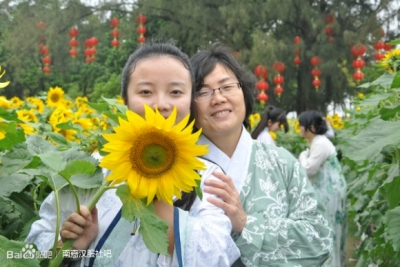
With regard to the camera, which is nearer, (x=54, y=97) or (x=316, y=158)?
(x=54, y=97)

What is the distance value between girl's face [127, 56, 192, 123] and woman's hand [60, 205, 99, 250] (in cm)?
30

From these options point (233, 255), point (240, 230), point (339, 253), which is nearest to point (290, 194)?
point (240, 230)

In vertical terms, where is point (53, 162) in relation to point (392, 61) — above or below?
below

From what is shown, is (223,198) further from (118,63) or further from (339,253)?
(118,63)

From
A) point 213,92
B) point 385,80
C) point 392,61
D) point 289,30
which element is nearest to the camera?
point 213,92

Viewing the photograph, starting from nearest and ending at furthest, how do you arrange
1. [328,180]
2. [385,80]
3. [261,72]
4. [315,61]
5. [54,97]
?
1. [385,80]
2. [54,97]
3. [328,180]
4. [261,72]
5. [315,61]

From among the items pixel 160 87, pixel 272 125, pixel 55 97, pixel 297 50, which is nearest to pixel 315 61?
pixel 297 50

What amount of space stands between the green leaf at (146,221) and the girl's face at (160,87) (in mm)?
344

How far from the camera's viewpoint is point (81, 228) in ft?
4.17

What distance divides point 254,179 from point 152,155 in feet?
3.01

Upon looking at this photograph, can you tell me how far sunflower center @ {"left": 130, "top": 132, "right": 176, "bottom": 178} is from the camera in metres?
1.16

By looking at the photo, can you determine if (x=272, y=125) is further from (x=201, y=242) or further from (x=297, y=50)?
(x=297, y=50)

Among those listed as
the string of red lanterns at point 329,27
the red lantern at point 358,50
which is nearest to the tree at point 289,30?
the string of red lanterns at point 329,27

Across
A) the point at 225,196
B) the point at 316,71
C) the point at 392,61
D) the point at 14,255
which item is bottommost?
the point at 14,255
